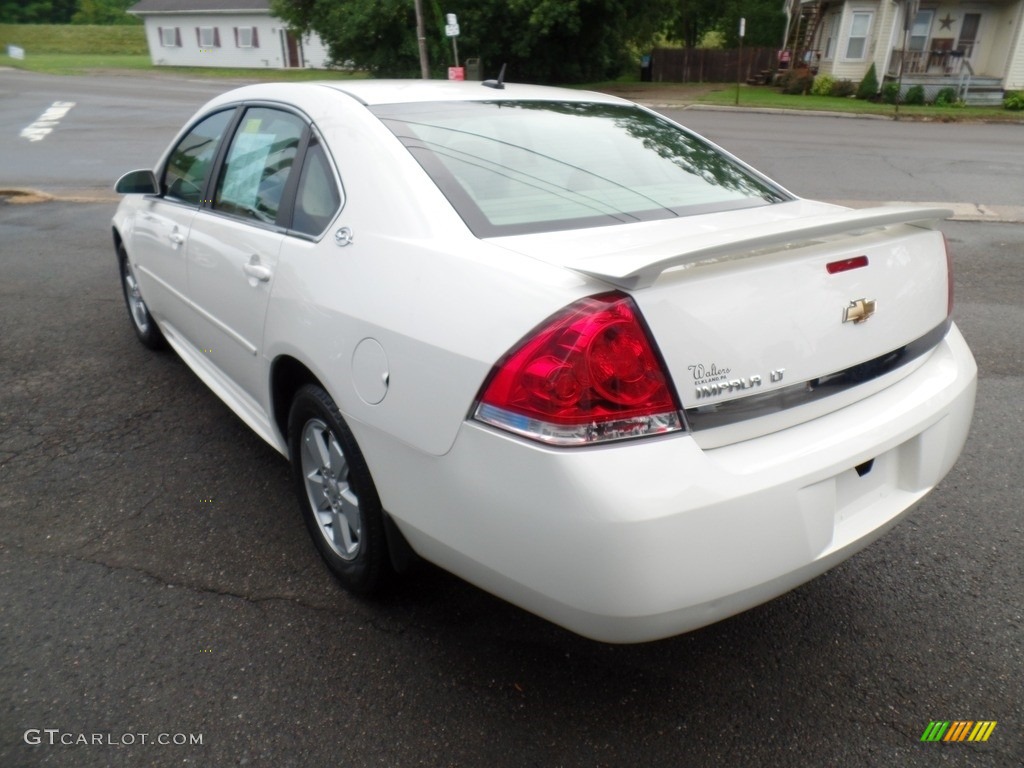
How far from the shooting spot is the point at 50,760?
2.15m

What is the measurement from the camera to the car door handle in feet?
9.29

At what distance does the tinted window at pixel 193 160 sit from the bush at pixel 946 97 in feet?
91.5

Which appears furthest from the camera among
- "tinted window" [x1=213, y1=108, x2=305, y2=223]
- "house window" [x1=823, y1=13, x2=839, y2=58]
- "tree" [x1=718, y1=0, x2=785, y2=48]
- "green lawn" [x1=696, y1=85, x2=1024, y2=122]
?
"tree" [x1=718, y1=0, x2=785, y2=48]

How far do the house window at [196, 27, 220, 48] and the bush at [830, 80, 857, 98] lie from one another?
39.9 meters

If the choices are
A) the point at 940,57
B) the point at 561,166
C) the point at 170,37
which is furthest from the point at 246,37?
the point at 561,166

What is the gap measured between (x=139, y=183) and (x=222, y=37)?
2171 inches

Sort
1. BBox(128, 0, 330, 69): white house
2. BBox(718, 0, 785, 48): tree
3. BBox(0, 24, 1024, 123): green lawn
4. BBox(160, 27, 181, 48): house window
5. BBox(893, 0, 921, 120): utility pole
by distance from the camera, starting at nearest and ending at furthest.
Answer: BBox(0, 24, 1024, 123): green lawn → BBox(893, 0, 921, 120): utility pole → BBox(718, 0, 785, 48): tree → BBox(128, 0, 330, 69): white house → BBox(160, 27, 181, 48): house window

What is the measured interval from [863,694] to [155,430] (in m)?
3.35

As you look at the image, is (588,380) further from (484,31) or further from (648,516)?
(484,31)

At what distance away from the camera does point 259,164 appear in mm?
3242

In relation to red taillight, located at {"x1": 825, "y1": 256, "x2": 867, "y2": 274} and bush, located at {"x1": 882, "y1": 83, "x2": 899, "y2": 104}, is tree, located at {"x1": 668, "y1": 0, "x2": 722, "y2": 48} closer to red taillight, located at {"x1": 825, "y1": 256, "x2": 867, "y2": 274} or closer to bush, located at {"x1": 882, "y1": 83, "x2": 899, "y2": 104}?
bush, located at {"x1": 882, "y1": 83, "x2": 899, "y2": 104}

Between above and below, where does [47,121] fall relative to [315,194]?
below

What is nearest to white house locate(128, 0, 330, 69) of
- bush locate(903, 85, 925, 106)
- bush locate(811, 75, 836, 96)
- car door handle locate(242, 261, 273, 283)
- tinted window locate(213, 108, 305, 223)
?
bush locate(811, 75, 836, 96)

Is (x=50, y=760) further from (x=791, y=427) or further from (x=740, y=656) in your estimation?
(x=791, y=427)
